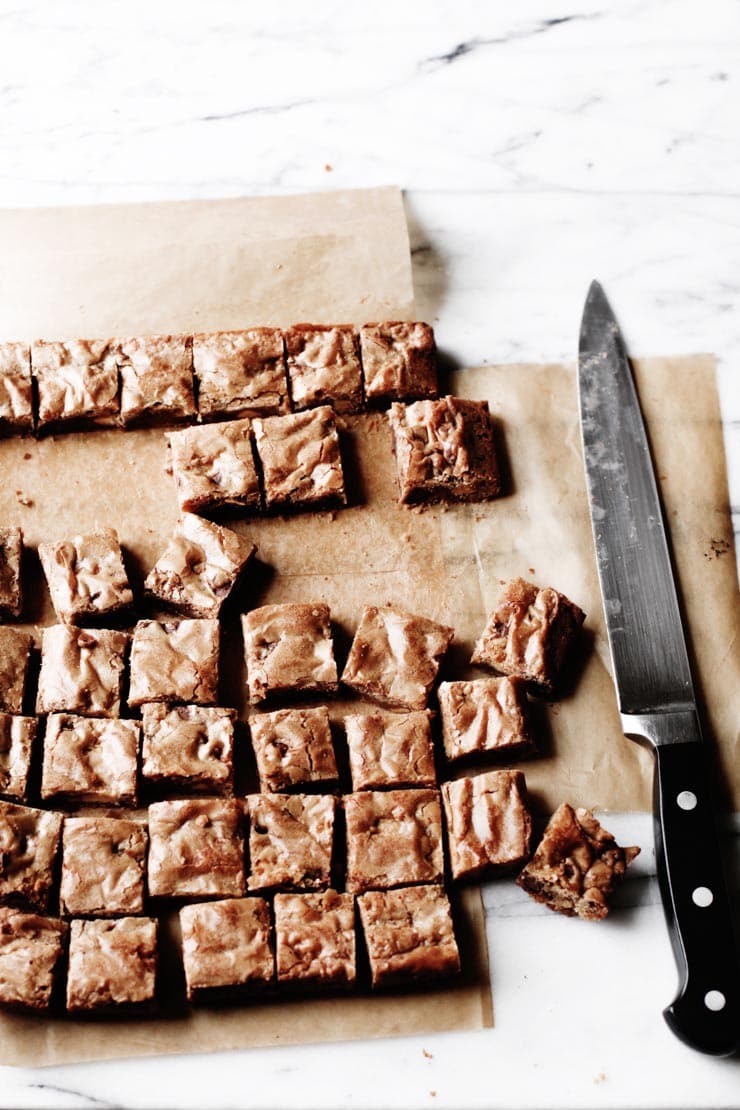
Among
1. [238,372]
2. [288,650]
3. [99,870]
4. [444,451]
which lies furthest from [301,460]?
[99,870]

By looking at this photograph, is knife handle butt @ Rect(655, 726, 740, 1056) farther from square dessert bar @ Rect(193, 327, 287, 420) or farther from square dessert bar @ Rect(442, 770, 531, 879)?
square dessert bar @ Rect(193, 327, 287, 420)

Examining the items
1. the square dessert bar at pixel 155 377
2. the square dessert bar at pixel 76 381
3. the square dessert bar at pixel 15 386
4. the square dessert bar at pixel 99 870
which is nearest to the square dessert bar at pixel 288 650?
the square dessert bar at pixel 99 870

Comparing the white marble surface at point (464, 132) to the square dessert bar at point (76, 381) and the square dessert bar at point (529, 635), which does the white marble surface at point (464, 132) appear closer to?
the square dessert bar at point (76, 381)

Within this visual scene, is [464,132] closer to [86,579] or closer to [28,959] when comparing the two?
[86,579]

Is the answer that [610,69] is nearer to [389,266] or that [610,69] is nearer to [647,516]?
[389,266]

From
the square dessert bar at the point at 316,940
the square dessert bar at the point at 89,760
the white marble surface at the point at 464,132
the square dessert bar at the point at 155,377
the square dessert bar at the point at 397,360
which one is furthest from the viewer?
the white marble surface at the point at 464,132

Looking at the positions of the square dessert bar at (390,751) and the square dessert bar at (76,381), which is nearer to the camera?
the square dessert bar at (390,751)
